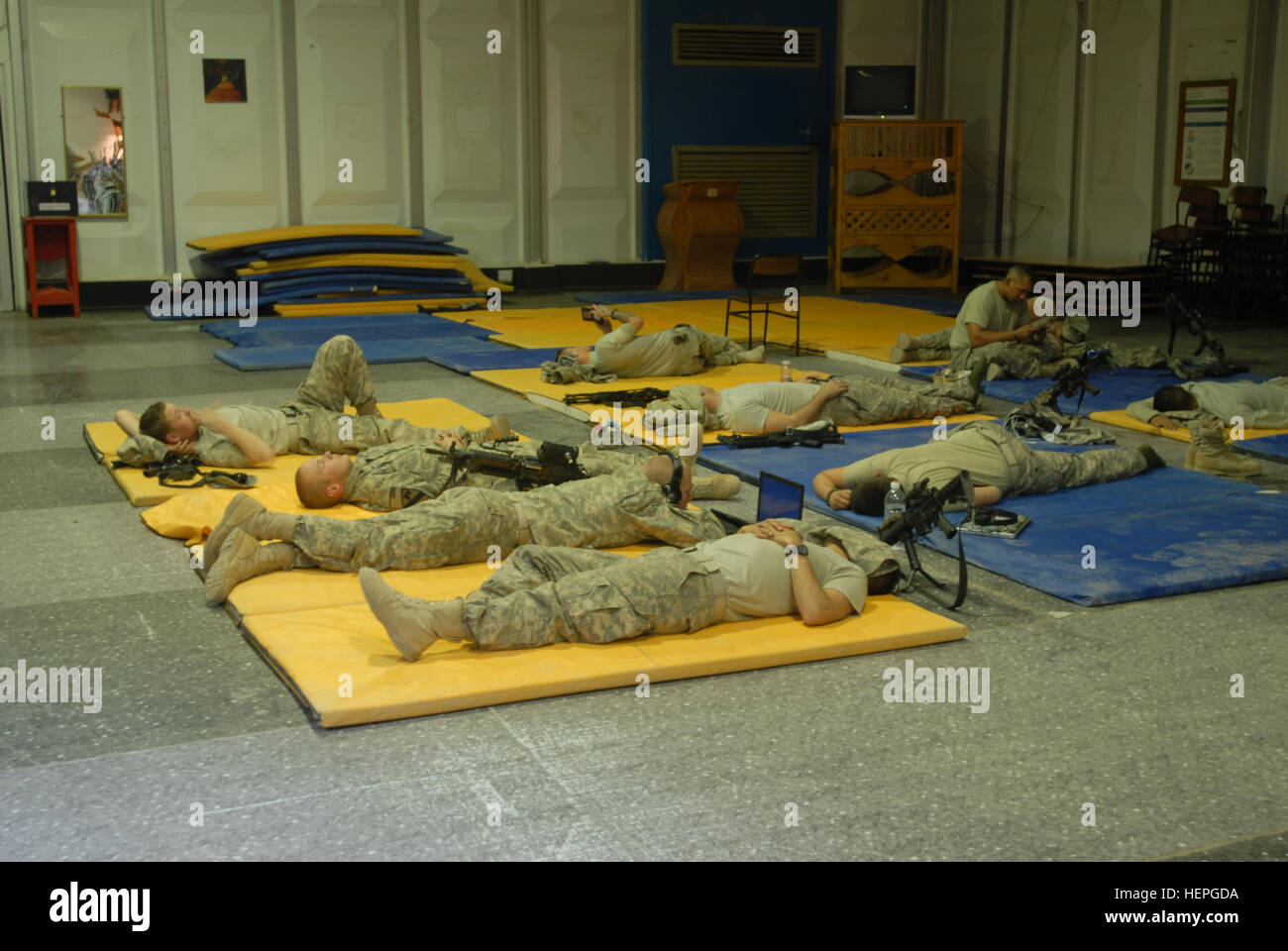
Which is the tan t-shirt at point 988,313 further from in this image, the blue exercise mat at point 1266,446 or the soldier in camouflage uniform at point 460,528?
the soldier in camouflage uniform at point 460,528

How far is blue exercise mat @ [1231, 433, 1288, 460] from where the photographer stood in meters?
6.55

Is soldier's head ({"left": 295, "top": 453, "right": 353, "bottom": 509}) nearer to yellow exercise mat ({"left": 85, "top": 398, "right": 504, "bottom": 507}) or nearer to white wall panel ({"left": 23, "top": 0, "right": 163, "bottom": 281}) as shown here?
yellow exercise mat ({"left": 85, "top": 398, "right": 504, "bottom": 507})

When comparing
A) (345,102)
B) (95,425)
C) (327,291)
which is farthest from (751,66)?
(95,425)

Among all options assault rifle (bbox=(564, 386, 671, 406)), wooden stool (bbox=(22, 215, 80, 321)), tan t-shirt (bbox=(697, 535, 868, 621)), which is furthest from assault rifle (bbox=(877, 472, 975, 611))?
wooden stool (bbox=(22, 215, 80, 321))

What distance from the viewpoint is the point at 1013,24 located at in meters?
14.8

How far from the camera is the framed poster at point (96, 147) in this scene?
12.7m

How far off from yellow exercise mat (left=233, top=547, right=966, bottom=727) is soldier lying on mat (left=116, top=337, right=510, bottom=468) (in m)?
1.80

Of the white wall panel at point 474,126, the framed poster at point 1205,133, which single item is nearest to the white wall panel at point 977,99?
the framed poster at point 1205,133

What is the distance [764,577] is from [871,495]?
56.8 inches

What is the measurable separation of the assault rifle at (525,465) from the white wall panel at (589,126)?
993 cm

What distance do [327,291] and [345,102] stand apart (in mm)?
2189

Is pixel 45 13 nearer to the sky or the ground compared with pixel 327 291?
nearer to the sky

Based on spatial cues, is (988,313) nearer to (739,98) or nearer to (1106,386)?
(1106,386)

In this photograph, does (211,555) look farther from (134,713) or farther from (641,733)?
(641,733)
